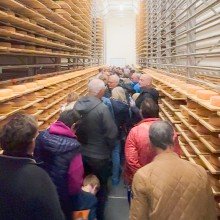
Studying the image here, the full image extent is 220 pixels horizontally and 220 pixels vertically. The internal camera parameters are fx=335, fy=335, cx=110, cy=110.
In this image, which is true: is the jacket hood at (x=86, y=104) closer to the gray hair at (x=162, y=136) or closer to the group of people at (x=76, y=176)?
the group of people at (x=76, y=176)

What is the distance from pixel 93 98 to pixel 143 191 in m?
1.80

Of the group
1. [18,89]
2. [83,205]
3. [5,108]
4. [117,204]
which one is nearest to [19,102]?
[18,89]

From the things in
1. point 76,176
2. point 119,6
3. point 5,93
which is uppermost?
point 119,6

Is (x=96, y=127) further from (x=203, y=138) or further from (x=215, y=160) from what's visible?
(x=215, y=160)

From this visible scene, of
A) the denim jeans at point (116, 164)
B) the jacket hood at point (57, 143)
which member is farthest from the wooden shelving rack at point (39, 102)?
the denim jeans at point (116, 164)

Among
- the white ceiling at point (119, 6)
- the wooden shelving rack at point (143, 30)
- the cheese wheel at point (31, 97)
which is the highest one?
the white ceiling at point (119, 6)

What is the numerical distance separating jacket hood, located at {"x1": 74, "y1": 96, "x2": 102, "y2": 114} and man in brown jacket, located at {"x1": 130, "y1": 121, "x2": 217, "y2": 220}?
158 cm

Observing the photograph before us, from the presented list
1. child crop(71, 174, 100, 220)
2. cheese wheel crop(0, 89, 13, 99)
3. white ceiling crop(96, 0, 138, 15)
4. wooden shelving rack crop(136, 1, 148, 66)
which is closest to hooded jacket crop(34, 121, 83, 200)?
child crop(71, 174, 100, 220)

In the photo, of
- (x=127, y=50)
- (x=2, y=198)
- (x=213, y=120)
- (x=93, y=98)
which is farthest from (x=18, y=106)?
(x=127, y=50)

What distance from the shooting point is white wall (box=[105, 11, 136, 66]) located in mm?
20141

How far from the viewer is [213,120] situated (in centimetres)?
236

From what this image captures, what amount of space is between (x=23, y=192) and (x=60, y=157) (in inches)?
29.7

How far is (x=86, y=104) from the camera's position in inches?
143

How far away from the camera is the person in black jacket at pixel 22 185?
5.69ft
